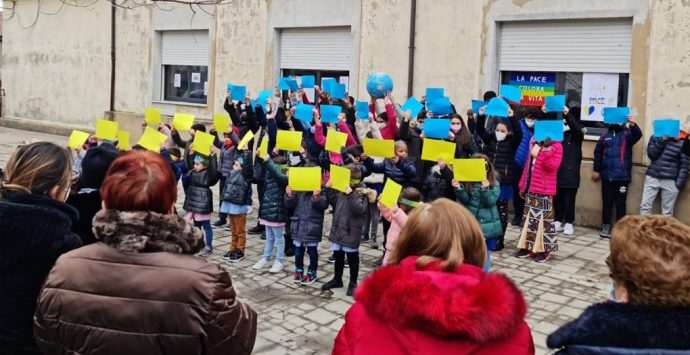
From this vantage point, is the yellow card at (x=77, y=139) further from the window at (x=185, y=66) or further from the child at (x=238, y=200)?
the window at (x=185, y=66)

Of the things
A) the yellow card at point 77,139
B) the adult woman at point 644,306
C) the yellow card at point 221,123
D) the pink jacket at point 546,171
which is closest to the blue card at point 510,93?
the pink jacket at point 546,171

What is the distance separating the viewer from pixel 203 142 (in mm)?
7391

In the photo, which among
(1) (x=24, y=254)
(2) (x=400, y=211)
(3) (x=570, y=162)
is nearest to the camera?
(1) (x=24, y=254)

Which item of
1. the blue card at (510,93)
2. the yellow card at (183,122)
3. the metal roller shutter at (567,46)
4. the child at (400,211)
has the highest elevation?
the metal roller shutter at (567,46)

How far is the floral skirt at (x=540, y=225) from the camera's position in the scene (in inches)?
312

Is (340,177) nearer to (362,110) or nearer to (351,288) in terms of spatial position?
(351,288)

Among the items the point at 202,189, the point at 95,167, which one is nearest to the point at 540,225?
the point at 202,189

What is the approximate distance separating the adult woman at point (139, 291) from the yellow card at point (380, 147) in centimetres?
439

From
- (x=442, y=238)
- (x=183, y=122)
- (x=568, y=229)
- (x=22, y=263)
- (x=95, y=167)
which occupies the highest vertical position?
(x=183, y=122)

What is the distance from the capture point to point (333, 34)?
13562 millimetres

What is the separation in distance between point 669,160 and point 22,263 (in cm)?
831

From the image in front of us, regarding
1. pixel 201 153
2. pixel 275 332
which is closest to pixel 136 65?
pixel 201 153

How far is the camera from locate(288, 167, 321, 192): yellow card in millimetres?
6316

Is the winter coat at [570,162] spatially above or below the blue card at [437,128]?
below
